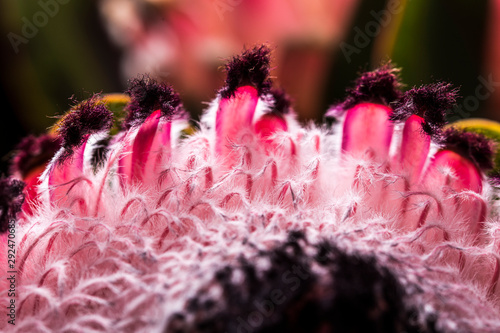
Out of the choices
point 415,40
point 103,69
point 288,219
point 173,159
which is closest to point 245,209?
point 288,219

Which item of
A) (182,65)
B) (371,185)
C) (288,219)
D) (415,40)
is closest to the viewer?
(288,219)

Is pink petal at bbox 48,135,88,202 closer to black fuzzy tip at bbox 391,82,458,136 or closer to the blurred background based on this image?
black fuzzy tip at bbox 391,82,458,136

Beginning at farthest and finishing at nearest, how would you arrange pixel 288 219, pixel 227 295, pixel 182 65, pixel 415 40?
pixel 182 65 < pixel 415 40 < pixel 288 219 < pixel 227 295

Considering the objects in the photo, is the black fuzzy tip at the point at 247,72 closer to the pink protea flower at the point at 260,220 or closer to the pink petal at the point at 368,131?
the pink protea flower at the point at 260,220

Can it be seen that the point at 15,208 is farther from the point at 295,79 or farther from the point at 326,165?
the point at 295,79

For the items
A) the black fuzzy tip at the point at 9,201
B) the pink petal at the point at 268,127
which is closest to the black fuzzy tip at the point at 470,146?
the pink petal at the point at 268,127

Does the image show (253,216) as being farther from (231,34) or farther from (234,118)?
(231,34)

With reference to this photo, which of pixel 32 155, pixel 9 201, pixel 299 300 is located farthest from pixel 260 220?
pixel 32 155

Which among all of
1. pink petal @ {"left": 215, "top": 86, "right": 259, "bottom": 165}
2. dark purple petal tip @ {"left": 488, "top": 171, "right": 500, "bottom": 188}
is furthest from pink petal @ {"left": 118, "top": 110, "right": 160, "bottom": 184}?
dark purple petal tip @ {"left": 488, "top": 171, "right": 500, "bottom": 188}

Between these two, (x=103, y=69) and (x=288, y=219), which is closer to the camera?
(x=288, y=219)
